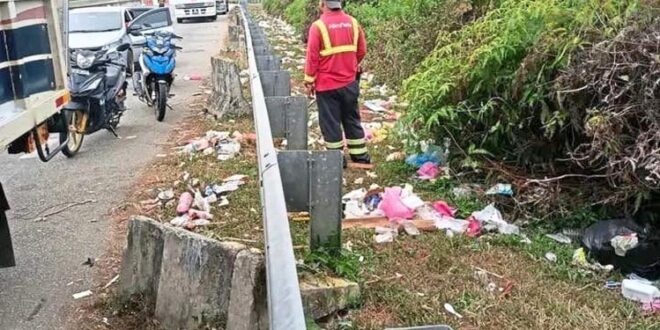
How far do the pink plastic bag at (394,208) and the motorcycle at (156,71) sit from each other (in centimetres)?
605

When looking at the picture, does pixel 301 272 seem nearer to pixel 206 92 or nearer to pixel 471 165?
pixel 471 165

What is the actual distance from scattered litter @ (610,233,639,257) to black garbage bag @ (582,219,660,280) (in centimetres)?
2

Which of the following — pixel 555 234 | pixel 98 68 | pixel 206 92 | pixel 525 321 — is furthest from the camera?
pixel 206 92

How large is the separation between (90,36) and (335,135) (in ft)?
31.3

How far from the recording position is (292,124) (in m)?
5.88

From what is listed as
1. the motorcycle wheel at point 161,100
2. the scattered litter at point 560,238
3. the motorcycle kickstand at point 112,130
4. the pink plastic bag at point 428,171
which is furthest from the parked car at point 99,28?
the scattered litter at point 560,238

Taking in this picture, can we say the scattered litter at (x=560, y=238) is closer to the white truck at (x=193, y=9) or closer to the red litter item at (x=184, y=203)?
the red litter item at (x=184, y=203)

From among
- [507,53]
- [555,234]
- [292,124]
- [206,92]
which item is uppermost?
[507,53]

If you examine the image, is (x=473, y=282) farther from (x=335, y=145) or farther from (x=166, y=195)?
(x=166, y=195)

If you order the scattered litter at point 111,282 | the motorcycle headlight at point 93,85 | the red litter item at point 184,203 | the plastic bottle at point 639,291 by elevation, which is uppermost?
the motorcycle headlight at point 93,85

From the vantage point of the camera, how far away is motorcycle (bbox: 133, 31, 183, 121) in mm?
10703

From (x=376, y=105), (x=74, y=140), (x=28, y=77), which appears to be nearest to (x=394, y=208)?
(x=28, y=77)

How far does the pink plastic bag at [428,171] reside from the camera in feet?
20.6

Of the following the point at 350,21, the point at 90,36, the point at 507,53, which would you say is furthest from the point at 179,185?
the point at 90,36
